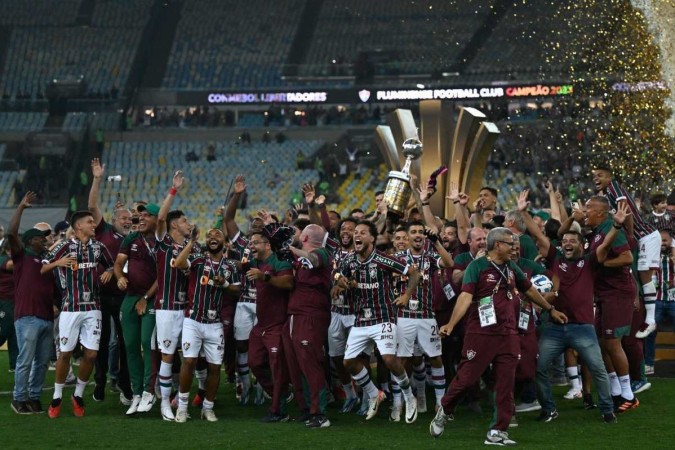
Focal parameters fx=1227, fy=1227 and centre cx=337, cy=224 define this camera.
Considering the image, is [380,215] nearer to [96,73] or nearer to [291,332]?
[291,332]

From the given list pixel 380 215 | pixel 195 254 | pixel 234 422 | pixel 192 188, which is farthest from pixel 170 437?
pixel 192 188

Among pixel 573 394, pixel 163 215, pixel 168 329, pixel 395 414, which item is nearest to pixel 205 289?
pixel 168 329

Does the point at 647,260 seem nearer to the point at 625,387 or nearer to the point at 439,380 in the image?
the point at 625,387

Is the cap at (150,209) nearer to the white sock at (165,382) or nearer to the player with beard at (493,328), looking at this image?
the white sock at (165,382)

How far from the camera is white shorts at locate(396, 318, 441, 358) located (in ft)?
37.8

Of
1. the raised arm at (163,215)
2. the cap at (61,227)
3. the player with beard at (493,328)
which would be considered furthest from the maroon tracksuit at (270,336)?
the cap at (61,227)

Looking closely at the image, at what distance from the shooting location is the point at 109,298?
513 inches

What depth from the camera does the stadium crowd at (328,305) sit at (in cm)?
1102

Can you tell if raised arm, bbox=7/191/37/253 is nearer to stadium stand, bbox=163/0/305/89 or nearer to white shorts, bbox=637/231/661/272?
white shorts, bbox=637/231/661/272

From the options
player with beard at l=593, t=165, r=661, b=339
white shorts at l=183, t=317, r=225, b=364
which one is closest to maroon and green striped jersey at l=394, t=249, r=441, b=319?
white shorts at l=183, t=317, r=225, b=364

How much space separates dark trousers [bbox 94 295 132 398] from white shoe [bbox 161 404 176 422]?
1.25m

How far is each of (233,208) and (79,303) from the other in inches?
71.7

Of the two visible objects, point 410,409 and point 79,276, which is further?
point 79,276

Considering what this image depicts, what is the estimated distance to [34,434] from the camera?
1086cm
